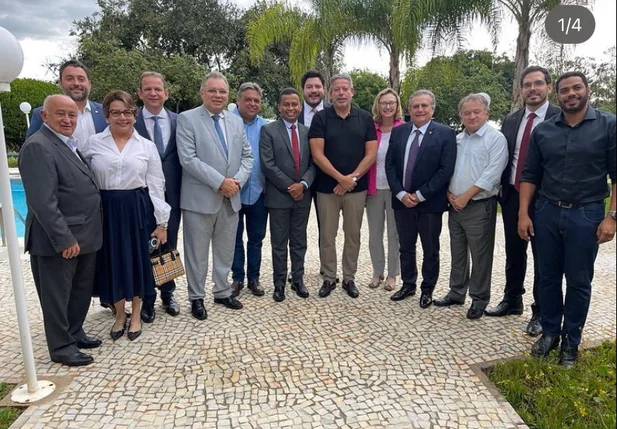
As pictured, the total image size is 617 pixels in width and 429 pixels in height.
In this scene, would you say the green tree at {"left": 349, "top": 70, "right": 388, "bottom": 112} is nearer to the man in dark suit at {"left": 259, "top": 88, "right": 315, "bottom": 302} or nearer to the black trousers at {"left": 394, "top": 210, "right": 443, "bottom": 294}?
the man in dark suit at {"left": 259, "top": 88, "right": 315, "bottom": 302}

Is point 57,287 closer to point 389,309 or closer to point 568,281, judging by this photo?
point 389,309

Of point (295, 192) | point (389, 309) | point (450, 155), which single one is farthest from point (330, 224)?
point (450, 155)

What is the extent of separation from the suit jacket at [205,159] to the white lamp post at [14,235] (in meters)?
1.38

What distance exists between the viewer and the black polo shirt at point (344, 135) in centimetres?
461

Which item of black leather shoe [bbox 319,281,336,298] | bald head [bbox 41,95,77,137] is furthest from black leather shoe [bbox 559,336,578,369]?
bald head [bbox 41,95,77,137]

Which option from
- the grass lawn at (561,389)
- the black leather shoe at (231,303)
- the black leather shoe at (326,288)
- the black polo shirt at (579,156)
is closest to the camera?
the grass lawn at (561,389)

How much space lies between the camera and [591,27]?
2.12 metres

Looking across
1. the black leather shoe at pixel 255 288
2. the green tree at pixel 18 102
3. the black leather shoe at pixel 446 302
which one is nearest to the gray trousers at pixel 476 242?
the black leather shoe at pixel 446 302

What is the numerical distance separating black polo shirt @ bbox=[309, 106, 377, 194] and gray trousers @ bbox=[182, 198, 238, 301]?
3.72ft

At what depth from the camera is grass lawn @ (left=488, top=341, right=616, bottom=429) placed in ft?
9.03

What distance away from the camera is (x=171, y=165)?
4242 millimetres

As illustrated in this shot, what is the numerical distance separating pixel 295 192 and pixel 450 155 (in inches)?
59.4

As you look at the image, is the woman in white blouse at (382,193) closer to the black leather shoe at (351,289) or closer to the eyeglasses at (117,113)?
the black leather shoe at (351,289)

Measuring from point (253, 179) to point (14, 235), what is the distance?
2227 mm
